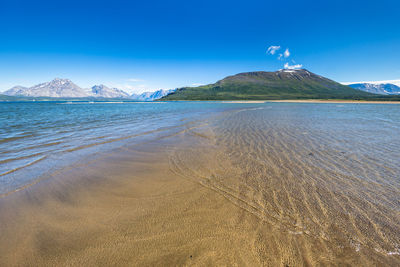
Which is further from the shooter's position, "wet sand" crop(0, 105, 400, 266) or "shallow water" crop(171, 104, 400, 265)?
"shallow water" crop(171, 104, 400, 265)

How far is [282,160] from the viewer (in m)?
8.89

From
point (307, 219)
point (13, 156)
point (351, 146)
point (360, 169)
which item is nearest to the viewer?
point (307, 219)

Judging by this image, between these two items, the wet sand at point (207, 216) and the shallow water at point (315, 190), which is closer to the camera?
the wet sand at point (207, 216)

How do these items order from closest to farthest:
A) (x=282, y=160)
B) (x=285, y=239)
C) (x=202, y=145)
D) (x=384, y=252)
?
1. (x=384, y=252)
2. (x=285, y=239)
3. (x=282, y=160)
4. (x=202, y=145)

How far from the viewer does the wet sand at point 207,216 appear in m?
3.46

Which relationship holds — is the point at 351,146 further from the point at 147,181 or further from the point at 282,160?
the point at 147,181

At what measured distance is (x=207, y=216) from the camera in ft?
15.3

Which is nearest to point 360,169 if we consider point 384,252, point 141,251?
point 384,252

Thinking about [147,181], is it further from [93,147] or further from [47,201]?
[93,147]

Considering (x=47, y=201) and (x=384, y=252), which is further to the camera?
(x=47, y=201)

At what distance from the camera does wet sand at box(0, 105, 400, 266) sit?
3461 millimetres

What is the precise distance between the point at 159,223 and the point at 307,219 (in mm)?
3936

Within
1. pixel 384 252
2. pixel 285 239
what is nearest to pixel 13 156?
pixel 285 239

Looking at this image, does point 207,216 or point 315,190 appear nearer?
point 207,216
